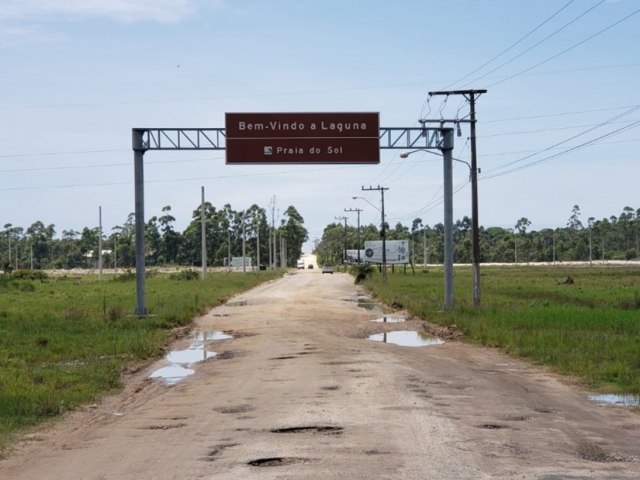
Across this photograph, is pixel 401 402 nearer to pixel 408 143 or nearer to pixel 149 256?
pixel 408 143

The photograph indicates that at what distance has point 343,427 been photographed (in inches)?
396

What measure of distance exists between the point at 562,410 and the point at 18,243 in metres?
199

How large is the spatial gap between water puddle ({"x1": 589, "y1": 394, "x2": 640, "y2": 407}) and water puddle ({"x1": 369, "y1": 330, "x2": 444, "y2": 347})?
907 cm

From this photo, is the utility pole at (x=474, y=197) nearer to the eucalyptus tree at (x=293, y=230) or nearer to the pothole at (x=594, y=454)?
the pothole at (x=594, y=454)

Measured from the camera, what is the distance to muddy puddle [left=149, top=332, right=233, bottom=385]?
16812 mm

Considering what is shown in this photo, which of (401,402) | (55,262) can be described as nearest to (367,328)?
(401,402)

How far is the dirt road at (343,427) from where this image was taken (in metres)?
8.09

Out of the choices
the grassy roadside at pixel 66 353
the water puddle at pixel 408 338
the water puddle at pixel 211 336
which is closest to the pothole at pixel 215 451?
the grassy roadside at pixel 66 353

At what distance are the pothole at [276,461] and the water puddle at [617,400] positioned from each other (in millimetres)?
6156

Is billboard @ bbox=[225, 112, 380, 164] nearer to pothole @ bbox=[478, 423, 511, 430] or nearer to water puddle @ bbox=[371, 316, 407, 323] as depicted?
water puddle @ bbox=[371, 316, 407, 323]

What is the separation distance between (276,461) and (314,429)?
67.3 inches

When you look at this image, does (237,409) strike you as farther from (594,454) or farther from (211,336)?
(211,336)

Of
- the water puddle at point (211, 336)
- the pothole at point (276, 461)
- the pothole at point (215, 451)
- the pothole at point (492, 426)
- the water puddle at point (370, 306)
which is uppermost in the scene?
the pothole at point (276, 461)

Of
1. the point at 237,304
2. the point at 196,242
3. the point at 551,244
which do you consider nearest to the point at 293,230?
the point at 196,242
